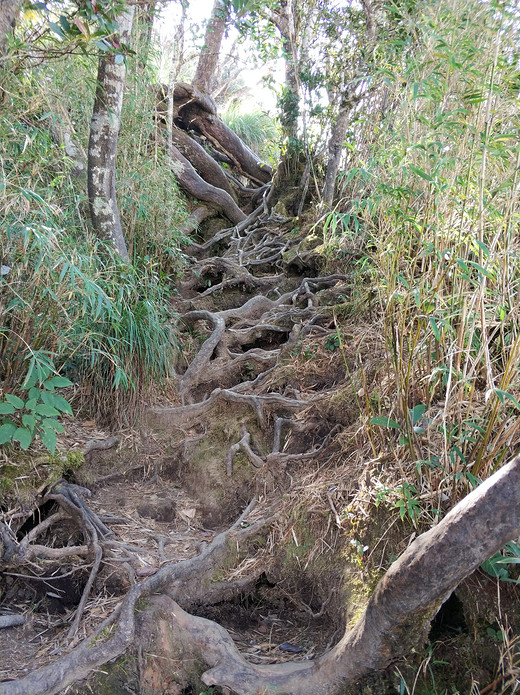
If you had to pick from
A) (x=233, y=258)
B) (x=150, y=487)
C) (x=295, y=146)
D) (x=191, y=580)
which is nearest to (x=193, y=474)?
(x=150, y=487)

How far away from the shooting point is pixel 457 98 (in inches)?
78.3

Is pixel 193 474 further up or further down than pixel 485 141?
further down

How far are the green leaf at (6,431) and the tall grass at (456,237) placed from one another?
Result: 1530 mm

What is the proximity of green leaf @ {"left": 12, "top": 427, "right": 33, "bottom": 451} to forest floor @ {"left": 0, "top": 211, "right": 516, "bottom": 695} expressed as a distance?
39 centimetres

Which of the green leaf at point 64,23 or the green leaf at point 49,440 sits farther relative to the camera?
the green leaf at point 49,440

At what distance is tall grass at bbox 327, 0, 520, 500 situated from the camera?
6.04 ft

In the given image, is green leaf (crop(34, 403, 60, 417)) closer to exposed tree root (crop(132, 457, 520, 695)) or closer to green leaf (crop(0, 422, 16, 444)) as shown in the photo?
green leaf (crop(0, 422, 16, 444))

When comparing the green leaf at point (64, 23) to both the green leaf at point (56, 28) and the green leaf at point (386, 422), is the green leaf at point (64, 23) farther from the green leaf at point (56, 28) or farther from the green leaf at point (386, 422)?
the green leaf at point (386, 422)

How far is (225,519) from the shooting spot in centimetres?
299

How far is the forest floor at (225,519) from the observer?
86.1 inches

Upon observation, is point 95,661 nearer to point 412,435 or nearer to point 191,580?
point 191,580

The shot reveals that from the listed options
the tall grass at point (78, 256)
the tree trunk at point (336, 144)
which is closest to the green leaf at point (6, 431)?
the tall grass at point (78, 256)

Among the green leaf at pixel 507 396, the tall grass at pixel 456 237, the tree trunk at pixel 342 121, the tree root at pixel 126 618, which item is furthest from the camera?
the tree trunk at pixel 342 121

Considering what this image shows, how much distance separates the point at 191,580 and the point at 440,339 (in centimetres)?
157
